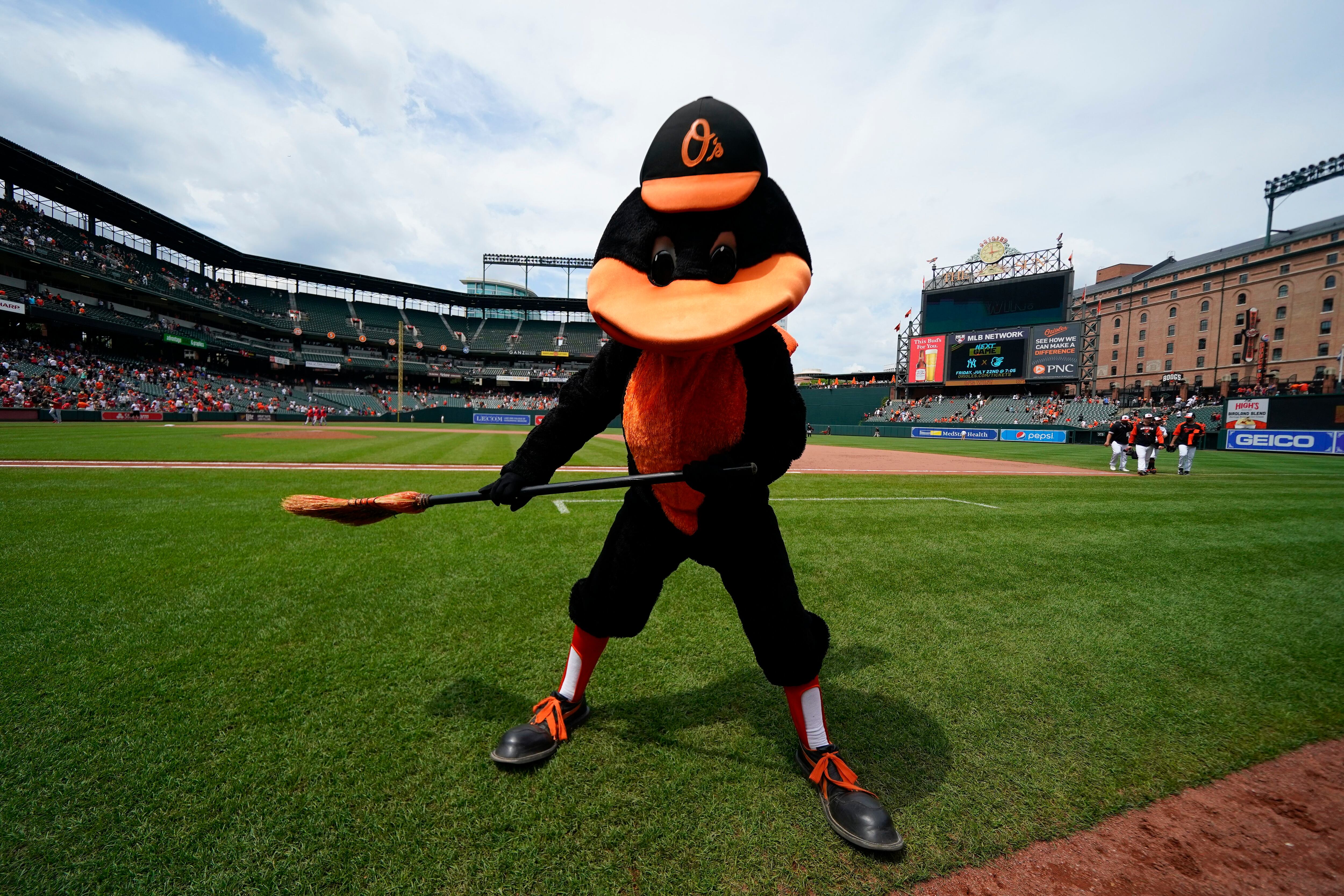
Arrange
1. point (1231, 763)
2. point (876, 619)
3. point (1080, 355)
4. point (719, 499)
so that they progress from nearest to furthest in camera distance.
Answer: point (719, 499)
point (1231, 763)
point (876, 619)
point (1080, 355)

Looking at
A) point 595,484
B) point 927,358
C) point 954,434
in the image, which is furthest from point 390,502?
point 927,358

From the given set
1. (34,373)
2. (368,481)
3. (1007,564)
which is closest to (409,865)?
(1007,564)

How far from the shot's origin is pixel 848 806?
1659mm

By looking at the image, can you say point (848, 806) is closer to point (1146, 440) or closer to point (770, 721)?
point (770, 721)

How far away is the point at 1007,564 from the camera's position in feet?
14.7

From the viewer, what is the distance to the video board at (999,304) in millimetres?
44094

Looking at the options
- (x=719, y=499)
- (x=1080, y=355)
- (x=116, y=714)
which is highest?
(x=1080, y=355)

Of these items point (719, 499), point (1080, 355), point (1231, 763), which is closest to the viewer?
point (719, 499)

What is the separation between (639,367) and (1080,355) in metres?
51.1

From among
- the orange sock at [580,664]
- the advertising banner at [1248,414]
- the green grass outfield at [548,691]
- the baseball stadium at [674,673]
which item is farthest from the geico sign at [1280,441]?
the orange sock at [580,664]

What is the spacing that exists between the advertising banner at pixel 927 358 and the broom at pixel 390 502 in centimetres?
5162

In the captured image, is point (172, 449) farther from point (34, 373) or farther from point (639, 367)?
point (34, 373)

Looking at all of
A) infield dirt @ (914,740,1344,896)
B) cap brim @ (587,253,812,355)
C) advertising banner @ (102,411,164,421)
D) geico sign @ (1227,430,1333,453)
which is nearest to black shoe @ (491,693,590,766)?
infield dirt @ (914,740,1344,896)

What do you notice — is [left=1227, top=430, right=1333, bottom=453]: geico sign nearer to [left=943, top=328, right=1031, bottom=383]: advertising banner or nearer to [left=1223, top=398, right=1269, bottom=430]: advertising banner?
[left=1223, top=398, right=1269, bottom=430]: advertising banner
